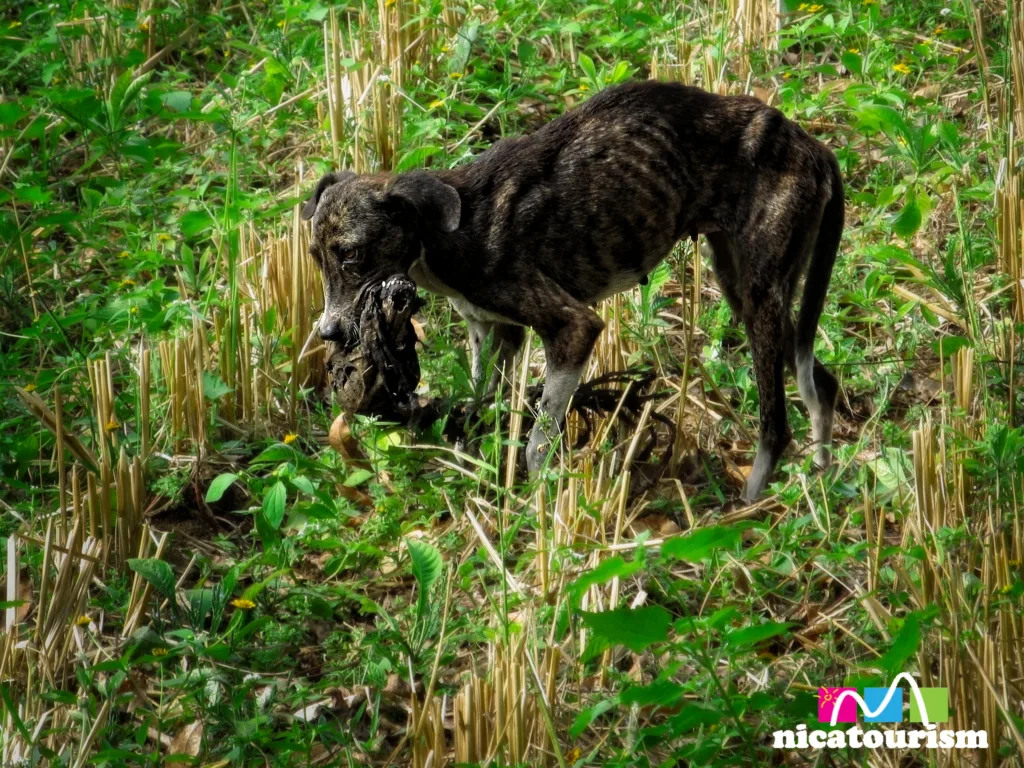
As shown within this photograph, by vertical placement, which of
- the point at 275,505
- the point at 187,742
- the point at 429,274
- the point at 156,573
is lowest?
the point at 187,742

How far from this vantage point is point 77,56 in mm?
8859

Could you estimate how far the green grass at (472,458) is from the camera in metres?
4.19

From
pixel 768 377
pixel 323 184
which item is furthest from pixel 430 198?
pixel 768 377

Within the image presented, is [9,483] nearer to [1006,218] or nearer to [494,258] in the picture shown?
[494,258]

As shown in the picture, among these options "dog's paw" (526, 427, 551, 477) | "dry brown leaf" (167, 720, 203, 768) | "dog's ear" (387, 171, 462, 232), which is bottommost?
"dry brown leaf" (167, 720, 203, 768)

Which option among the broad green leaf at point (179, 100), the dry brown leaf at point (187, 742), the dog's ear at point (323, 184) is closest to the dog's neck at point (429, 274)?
the dog's ear at point (323, 184)

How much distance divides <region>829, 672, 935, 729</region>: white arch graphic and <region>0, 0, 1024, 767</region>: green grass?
94 millimetres

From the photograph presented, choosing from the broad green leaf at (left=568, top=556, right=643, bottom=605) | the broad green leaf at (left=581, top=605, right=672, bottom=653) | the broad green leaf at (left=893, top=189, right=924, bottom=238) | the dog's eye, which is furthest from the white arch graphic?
the broad green leaf at (left=893, top=189, right=924, bottom=238)

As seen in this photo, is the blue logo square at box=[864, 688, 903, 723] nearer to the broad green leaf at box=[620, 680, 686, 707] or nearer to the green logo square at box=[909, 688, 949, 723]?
the green logo square at box=[909, 688, 949, 723]

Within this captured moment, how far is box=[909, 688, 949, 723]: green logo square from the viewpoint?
148 inches

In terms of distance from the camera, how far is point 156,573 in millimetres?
4750

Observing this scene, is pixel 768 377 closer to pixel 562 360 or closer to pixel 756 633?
pixel 562 360

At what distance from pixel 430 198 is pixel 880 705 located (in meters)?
2.80

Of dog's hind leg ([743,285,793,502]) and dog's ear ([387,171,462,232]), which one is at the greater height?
dog's ear ([387,171,462,232])
